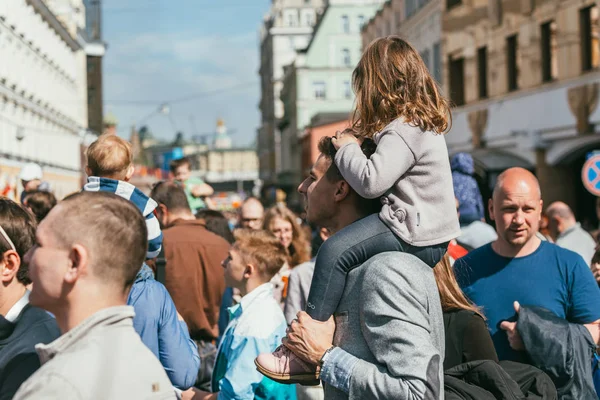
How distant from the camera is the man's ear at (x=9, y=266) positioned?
3.74m

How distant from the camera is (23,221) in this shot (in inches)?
157

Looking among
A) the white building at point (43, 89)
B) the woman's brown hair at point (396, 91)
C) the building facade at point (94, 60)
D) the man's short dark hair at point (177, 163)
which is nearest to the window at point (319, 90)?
the building facade at point (94, 60)

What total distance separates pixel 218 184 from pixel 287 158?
56.5m

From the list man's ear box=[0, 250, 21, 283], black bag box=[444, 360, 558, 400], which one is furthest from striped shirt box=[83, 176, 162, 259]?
black bag box=[444, 360, 558, 400]

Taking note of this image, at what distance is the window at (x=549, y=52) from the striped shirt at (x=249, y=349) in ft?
73.6

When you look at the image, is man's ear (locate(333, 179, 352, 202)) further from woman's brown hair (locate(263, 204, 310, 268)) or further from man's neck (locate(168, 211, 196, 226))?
woman's brown hair (locate(263, 204, 310, 268))

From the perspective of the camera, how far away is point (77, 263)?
9.15ft

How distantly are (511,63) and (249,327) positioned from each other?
2577 centimetres

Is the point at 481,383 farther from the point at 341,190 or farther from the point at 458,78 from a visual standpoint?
the point at 458,78

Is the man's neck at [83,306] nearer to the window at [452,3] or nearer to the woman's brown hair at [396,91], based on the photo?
the woman's brown hair at [396,91]

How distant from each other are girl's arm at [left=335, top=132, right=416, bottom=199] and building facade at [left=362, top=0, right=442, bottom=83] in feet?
91.2

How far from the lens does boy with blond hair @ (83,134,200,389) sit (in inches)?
179

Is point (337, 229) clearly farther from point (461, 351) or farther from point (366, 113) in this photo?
point (461, 351)

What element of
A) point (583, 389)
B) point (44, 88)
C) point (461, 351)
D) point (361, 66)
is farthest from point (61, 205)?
point (44, 88)
